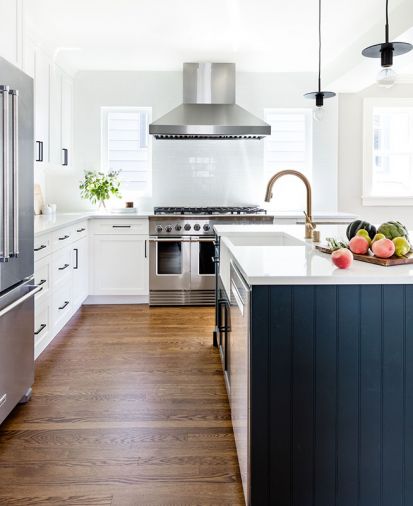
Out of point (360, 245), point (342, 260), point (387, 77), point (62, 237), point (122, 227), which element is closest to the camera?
point (342, 260)

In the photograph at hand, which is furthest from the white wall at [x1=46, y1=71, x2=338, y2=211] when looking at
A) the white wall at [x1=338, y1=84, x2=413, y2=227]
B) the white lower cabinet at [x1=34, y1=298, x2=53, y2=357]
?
the white lower cabinet at [x1=34, y1=298, x2=53, y2=357]

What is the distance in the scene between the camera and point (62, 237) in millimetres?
3941

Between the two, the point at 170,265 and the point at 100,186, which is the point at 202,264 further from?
the point at 100,186

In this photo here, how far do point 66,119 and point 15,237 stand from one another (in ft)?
10.4

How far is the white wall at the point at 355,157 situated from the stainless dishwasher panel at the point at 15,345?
4.07 meters

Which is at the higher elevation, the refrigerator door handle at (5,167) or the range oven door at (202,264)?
the refrigerator door handle at (5,167)

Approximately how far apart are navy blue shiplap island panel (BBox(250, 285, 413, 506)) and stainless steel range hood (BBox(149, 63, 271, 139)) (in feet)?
12.3

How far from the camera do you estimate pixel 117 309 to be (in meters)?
5.04

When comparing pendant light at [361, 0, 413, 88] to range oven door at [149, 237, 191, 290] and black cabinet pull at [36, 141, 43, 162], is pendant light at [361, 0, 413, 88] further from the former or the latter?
range oven door at [149, 237, 191, 290]

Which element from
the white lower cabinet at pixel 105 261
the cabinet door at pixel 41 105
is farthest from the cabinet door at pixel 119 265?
the cabinet door at pixel 41 105

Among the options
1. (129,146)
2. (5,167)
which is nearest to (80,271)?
(129,146)

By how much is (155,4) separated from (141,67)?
1786 millimetres

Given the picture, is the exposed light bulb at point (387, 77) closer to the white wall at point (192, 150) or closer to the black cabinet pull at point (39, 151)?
the black cabinet pull at point (39, 151)

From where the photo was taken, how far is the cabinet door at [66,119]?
16.7 feet
